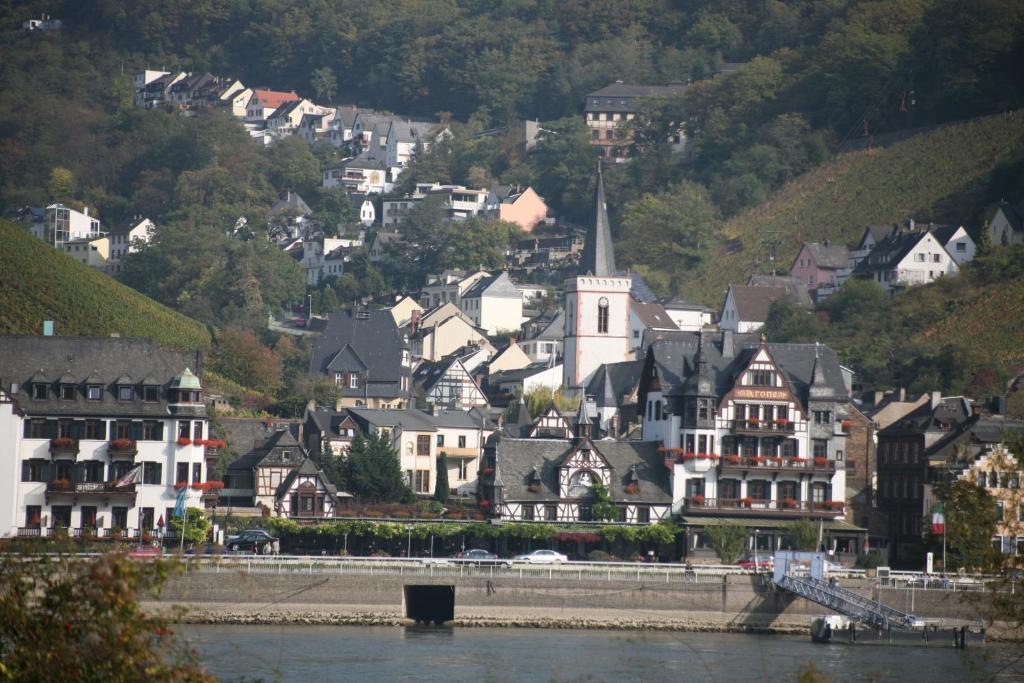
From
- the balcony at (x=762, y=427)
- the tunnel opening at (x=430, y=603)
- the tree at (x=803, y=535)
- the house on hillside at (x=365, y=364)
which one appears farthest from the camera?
the house on hillside at (x=365, y=364)

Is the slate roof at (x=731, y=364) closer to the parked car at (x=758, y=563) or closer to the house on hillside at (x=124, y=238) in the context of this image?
the parked car at (x=758, y=563)

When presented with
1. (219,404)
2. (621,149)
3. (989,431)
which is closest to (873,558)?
(989,431)

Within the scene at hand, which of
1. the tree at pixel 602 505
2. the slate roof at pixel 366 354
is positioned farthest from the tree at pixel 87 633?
the slate roof at pixel 366 354

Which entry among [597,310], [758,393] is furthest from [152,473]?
[597,310]

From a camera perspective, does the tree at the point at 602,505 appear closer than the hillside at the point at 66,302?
Yes

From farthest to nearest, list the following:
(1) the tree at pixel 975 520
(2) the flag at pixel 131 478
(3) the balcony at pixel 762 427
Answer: (3) the balcony at pixel 762 427
(2) the flag at pixel 131 478
(1) the tree at pixel 975 520

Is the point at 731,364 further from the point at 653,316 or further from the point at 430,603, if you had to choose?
the point at 653,316
